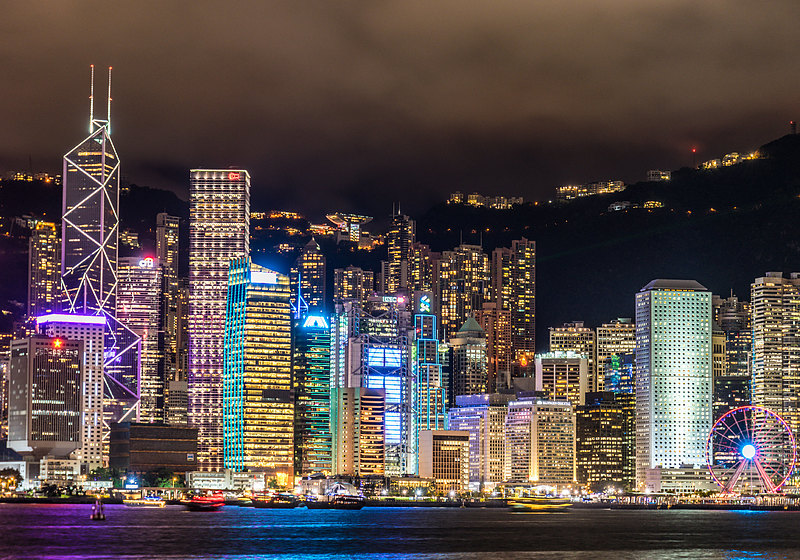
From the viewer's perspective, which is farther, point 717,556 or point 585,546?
point 585,546

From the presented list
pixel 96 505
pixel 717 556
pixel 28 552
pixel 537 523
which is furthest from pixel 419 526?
pixel 28 552

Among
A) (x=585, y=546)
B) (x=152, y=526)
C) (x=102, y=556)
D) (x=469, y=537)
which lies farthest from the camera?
(x=152, y=526)

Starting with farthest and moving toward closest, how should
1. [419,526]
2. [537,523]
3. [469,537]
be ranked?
[537,523] < [419,526] < [469,537]

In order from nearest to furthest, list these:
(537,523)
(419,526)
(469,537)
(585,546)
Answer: (585,546) → (469,537) → (419,526) → (537,523)

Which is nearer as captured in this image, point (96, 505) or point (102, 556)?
Answer: point (102, 556)

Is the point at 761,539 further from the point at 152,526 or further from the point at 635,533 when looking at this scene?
the point at 152,526

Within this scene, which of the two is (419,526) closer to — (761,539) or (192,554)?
(761,539)
